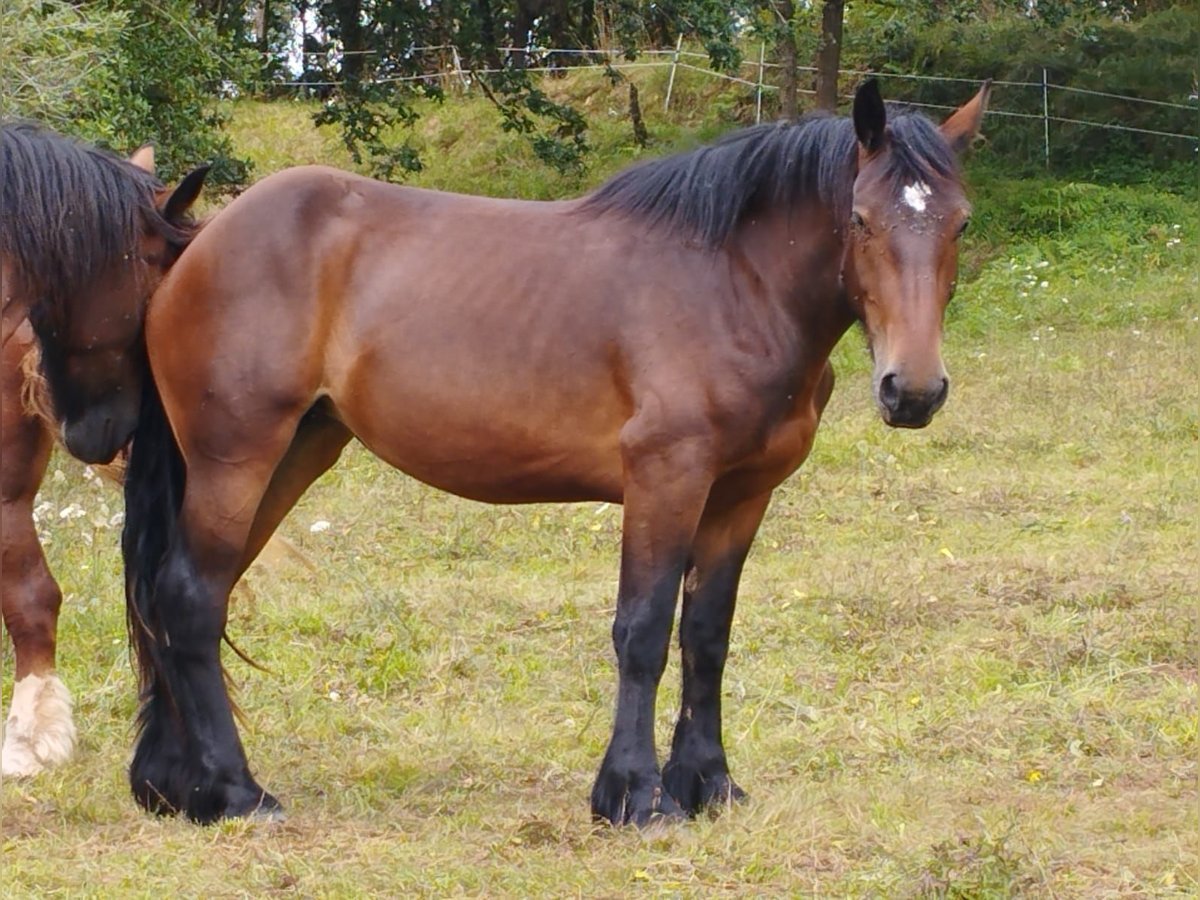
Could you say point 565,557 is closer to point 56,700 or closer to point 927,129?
point 56,700

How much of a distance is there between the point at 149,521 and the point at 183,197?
40.4 inches

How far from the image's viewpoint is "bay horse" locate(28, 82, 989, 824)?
4.39 m

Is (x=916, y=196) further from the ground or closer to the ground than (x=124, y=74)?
further from the ground

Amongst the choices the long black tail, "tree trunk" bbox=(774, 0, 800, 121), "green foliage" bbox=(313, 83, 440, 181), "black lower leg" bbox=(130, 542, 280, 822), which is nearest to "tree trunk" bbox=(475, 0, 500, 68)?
"green foliage" bbox=(313, 83, 440, 181)

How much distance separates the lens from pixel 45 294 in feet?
15.7

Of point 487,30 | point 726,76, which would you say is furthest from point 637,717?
point 726,76

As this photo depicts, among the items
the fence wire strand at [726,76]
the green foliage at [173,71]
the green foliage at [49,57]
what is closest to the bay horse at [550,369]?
the green foliage at [49,57]

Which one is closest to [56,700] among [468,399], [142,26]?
[468,399]

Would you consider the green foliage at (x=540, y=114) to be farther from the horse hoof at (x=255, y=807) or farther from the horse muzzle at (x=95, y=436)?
the horse hoof at (x=255, y=807)

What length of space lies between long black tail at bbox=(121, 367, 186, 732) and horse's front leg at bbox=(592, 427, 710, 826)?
1.45 meters

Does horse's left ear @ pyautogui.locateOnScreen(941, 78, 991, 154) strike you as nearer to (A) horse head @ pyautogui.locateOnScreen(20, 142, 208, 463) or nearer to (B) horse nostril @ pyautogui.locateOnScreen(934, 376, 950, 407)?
(B) horse nostril @ pyautogui.locateOnScreen(934, 376, 950, 407)

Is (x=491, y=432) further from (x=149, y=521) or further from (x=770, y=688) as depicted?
(x=770, y=688)

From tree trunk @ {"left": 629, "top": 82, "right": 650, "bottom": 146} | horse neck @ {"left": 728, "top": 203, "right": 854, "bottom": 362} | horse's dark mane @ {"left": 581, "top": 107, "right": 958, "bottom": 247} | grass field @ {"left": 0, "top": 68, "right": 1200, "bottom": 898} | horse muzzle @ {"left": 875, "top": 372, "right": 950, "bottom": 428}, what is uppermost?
horse's dark mane @ {"left": 581, "top": 107, "right": 958, "bottom": 247}

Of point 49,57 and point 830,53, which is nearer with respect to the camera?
point 49,57
